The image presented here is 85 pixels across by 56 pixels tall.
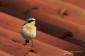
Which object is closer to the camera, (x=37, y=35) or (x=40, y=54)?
(x=40, y=54)

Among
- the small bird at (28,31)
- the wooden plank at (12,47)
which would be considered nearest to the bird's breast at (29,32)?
the small bird at (28,31)

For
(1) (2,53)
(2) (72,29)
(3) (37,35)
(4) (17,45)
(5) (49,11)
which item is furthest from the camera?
(5) (49,11)

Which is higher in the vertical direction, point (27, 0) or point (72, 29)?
point (27, 0)

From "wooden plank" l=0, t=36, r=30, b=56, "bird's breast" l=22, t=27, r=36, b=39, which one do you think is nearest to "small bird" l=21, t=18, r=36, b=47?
"bird's breast" l=22, t=27, r=36, b=39

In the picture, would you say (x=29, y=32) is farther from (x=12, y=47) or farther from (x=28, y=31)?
(x=12, y=47)

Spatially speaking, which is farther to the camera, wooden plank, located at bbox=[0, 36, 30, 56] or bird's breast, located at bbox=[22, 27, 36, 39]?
bird's breast, located at bbox=[22, 27, 36, 39]

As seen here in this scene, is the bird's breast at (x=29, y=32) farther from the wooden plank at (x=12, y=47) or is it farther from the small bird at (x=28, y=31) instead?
the wooden plank at (x=12, y=47)

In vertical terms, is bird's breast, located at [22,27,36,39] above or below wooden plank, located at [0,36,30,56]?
above

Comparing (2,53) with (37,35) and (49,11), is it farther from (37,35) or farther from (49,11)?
(49,11)

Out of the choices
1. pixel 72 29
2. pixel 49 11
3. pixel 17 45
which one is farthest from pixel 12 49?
pixel 49 11

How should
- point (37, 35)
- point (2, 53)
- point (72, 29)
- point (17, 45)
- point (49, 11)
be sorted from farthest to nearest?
point (49, 11), point (72, 29), point (37, 35), point (17, 45), point (2, 53)

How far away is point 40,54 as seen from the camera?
3.43 meters

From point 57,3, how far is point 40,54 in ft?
6.32

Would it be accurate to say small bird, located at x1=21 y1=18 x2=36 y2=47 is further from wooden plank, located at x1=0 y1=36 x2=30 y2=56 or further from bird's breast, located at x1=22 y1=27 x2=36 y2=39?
wooden plank, located at x1=0 y1=36 x2=30 y2=56
